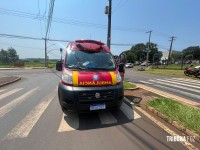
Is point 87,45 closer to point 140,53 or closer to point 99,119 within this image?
point 99,119

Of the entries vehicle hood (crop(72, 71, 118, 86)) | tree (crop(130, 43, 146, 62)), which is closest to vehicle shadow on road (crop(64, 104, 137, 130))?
vehicle hood (crop(72, 71, 118, 86))

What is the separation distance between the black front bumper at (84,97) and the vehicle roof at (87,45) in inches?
83.1

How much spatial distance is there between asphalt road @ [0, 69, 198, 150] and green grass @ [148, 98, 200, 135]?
0.41 metres

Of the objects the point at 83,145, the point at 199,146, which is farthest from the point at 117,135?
the point at 199,146

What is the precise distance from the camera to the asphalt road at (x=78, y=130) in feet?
14.1

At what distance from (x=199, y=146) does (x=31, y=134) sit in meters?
3.76

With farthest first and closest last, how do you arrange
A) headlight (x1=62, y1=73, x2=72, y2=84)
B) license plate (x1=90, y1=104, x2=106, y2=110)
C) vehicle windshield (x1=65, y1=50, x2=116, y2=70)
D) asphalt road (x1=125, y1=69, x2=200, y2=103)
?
1. asphalt road (x1=125, y1=69, x2=200, y2=103)
2. vehicle windshield (x1=65, y1=50, x2=116, y2=70)
3. headlight (x1=62, y1=73, x2=72, y2=84)
4. license plate (x1=90, y1=104, x2=106, y2=110)

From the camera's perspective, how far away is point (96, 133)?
4980mm

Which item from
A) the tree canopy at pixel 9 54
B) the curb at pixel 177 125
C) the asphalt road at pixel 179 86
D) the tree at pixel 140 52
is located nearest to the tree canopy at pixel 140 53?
the tree at pixel 140 52

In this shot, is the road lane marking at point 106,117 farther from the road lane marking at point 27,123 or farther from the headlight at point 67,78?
the road lane marking at point 27,123

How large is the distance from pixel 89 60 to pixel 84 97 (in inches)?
72.8

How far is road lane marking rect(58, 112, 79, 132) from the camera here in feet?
17.5

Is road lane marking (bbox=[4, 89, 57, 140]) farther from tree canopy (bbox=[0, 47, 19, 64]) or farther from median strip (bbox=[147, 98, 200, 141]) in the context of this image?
tree canopy (bbox=[0, 47, 19, 64])

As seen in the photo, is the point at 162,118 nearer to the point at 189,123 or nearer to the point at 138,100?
the point at 189,123
